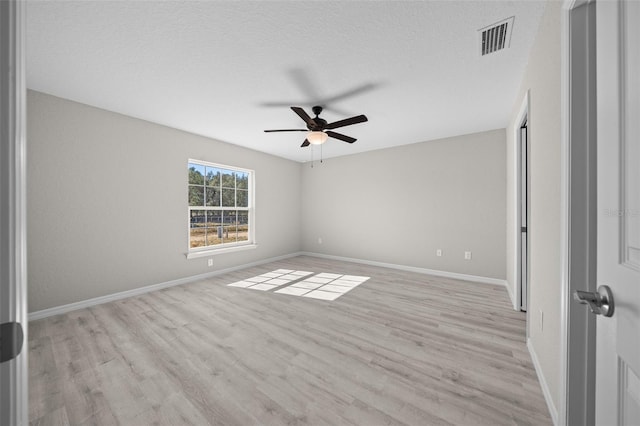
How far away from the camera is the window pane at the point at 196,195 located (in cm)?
420

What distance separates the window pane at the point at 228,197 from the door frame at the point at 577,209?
187 inches

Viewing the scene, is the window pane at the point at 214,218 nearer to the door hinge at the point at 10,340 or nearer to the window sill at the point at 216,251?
the window sill at the point at 216,251

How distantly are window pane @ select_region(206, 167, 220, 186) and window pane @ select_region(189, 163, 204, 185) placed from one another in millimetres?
113

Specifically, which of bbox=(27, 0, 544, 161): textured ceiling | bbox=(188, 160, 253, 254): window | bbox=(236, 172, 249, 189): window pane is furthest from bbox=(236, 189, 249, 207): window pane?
bbox=(27, 0, 544, 161): textured ceiling

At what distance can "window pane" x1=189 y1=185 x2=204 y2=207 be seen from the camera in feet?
13.8

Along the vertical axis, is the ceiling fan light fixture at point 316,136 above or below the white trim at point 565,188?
above

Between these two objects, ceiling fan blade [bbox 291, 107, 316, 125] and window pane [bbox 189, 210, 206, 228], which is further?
window pane [bbox 189, 210, 206, 228]

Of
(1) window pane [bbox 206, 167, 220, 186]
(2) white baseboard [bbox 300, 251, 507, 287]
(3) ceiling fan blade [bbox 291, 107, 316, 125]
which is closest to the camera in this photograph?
(3) ceiling fan blade [bbox 291, 107, 316, 125]

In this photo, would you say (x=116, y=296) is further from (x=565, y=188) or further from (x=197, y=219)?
(x=565, y=188)

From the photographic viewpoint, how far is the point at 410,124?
3717 millimetres

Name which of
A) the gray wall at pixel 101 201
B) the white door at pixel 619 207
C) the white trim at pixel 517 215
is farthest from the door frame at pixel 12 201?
the white trim at pixel 517 215

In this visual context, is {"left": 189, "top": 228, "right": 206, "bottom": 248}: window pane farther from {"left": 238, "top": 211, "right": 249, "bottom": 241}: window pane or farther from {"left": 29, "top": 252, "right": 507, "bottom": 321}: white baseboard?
{"left": 238, "top": 211, "right": 249, "bottom": 241}: window pane

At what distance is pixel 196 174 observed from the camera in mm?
4277

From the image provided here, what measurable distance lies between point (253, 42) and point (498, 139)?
3.97 m
